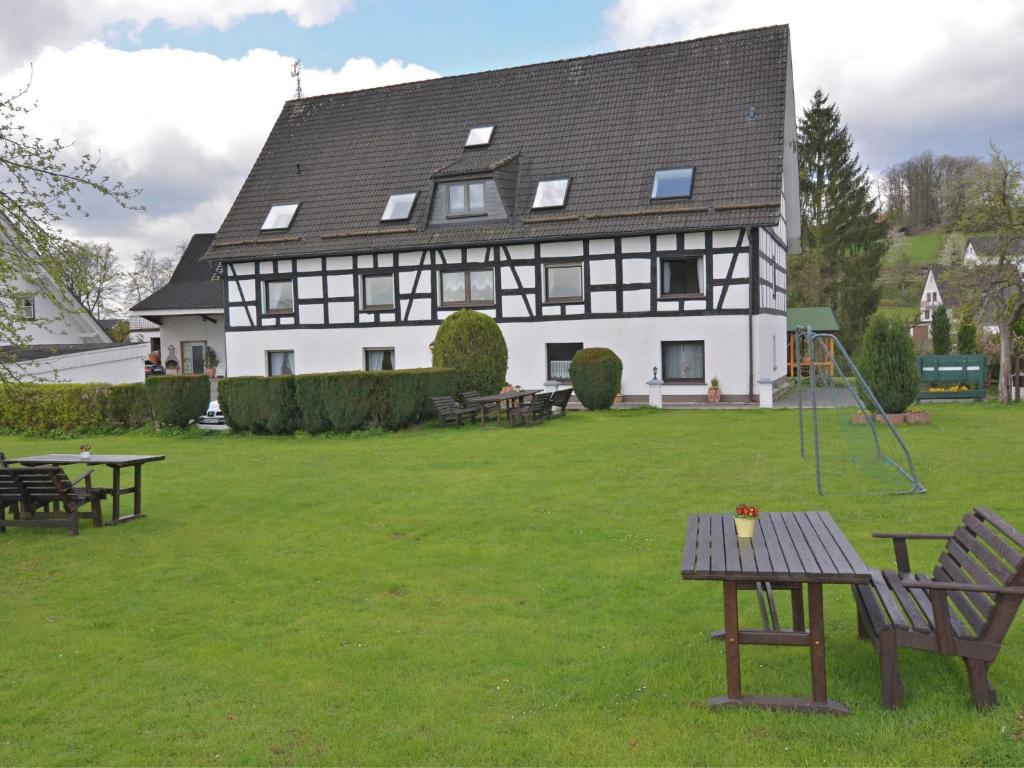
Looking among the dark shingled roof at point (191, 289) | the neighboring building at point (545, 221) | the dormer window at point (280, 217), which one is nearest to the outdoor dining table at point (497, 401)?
the neighboring building at point (545, 221)

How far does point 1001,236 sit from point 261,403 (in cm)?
1771

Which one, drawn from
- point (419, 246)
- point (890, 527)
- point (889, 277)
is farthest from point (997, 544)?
point (889, 277)

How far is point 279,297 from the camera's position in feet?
97.0

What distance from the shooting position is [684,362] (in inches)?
979

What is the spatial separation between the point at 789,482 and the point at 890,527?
9.32ft

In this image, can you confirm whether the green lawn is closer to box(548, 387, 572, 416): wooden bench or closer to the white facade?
box(548, 387, 572, 416): wooden bench

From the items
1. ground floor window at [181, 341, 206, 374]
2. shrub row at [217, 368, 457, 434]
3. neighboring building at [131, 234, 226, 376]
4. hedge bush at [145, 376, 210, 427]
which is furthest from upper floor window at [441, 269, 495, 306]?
ground floor window at [181, 341, 206, 374]

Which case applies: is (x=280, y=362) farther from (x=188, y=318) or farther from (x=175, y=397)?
(x=188, y=318)

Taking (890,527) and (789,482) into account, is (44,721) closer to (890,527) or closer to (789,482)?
(890,527)

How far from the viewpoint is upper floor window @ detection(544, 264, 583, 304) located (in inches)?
1014

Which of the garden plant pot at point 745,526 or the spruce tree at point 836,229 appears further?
the spruce tree at point 836,229

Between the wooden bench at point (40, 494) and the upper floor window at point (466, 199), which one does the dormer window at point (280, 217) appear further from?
the wooden bench at point (40, 494)

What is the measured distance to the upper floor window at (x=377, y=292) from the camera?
2806 centimetres

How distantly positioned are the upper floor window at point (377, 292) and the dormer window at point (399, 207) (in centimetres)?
181
